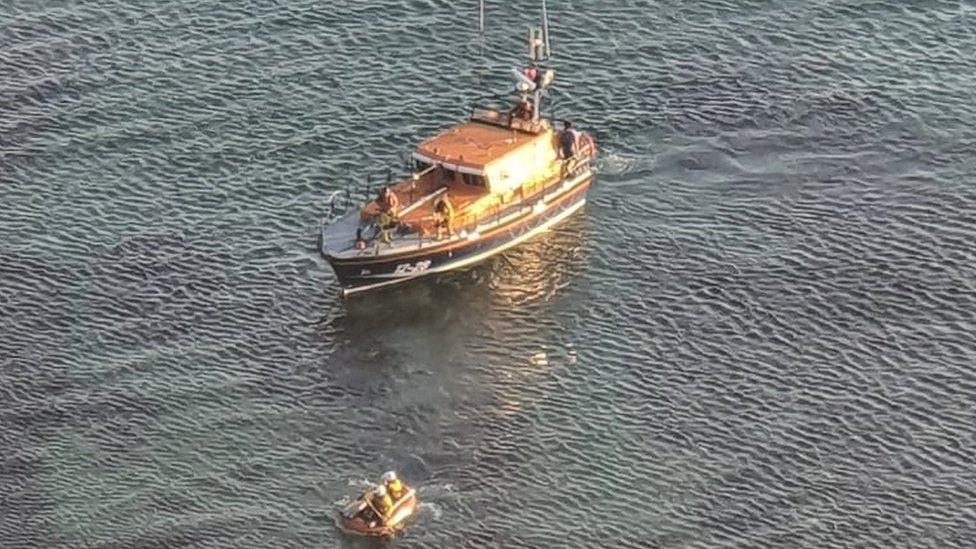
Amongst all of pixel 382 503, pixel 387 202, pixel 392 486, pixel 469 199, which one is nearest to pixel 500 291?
pixel 469 199

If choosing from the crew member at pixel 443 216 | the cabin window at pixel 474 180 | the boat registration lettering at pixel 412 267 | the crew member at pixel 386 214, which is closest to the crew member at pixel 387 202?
the crew member at pixel 386 214

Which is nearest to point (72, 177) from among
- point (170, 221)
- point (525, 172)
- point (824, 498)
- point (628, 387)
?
point (170, 221)

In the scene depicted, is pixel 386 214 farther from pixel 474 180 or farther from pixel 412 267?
pixel 474 180

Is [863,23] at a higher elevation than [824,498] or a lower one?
higher

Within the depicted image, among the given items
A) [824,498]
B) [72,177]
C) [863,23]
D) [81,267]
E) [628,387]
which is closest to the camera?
[824,498]

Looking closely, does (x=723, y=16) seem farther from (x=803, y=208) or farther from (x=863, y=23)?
(x=803, y=208)

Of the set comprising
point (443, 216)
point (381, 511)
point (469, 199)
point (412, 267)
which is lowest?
point (381, 511)
